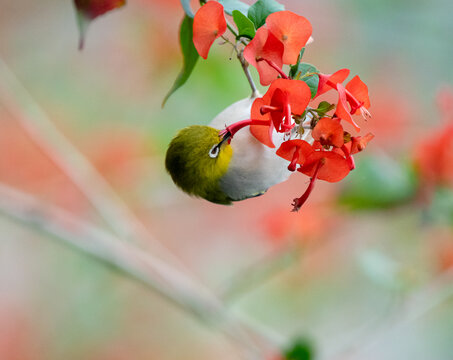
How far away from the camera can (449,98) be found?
3.17 ft

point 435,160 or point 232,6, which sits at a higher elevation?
point 435,160

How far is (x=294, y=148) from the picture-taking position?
1.30 feet

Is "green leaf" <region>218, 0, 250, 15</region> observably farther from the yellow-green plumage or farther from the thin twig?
the thin twig

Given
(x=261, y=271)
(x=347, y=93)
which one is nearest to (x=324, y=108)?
(x=347, y=93)

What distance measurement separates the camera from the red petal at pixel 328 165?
1.28 ft

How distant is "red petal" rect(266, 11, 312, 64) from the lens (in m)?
0.37

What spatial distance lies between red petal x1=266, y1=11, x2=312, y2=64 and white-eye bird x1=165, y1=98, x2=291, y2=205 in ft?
0.41

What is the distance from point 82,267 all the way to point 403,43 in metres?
1.78

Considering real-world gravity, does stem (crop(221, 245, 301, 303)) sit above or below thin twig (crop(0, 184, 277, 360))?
above

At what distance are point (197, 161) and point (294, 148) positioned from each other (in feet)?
0.45

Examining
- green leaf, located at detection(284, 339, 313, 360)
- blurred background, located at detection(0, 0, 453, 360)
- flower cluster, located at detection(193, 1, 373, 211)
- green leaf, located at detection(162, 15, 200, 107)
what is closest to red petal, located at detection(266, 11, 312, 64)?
flower cluster, located at detection(193, 1, 373, 211)

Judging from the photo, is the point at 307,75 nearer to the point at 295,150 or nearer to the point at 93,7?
the point at 295,150

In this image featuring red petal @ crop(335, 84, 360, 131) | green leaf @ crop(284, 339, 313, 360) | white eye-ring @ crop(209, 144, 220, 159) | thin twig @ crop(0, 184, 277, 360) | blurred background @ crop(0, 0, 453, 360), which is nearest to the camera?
red petal @ crop(335, 84, 360, 131)

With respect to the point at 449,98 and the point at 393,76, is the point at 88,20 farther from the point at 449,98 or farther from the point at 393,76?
the point at 393,76
